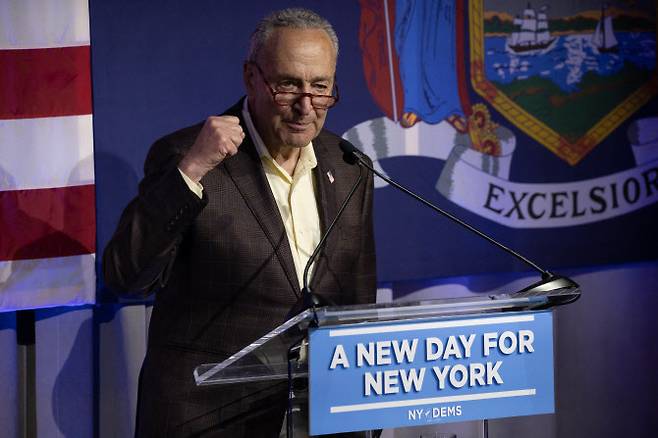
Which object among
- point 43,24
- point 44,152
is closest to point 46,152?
point 44,152

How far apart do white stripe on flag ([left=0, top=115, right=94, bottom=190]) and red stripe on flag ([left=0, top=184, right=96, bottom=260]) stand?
0.03m

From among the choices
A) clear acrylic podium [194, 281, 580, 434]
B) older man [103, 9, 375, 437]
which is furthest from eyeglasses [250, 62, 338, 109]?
clear acrylic podium [194, 281, 580, 434]

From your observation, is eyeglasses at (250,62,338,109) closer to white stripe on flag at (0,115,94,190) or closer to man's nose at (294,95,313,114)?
man's nose at (294,95,313,114)

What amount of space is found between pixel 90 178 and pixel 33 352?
24.3 inches

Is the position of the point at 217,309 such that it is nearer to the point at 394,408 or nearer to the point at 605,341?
the point at 394,408

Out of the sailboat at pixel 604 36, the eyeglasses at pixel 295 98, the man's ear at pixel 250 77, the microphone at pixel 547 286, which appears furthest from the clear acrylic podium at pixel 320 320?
the sailboat at pixel 604 36

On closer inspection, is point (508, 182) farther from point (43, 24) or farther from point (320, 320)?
point (320, 320)

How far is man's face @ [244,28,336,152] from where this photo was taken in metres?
A: 2.14

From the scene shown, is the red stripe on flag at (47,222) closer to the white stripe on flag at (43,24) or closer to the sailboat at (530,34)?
the white stripe on flag at (43,24)

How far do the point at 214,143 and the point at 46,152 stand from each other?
49.0 inches

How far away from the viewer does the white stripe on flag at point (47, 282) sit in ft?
9.54

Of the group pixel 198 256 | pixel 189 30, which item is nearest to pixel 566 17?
pixel 189 30

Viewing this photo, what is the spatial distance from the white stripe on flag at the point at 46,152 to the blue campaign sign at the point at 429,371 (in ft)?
5.27

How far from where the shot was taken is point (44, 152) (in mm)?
2928
